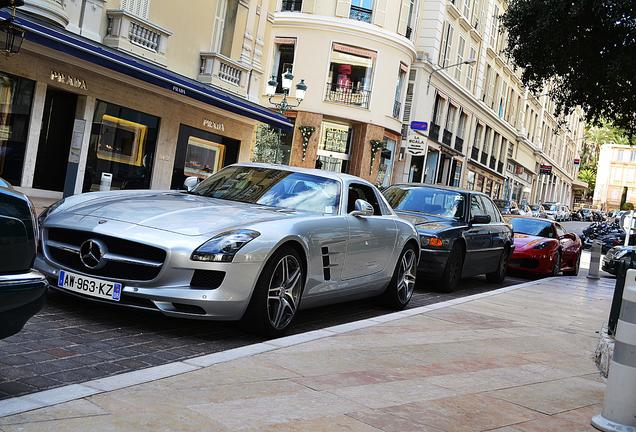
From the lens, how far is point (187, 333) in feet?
19.1

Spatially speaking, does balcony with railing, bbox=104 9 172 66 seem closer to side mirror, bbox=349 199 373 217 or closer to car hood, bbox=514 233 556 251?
car hood, bbox=514 233 556 251

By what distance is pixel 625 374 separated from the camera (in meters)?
4.08

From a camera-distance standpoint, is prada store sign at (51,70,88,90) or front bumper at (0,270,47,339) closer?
front bumper at (0,270,47,339)

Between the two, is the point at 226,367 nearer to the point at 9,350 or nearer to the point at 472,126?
the point at 9,350

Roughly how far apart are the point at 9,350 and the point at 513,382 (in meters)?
3.45

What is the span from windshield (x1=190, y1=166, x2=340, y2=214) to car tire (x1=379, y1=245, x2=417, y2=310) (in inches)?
57.4

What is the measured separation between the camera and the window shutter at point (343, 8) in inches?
1284

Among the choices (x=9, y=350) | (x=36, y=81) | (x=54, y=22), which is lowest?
(x=9, y=350)

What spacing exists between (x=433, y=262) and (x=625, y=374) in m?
6.52

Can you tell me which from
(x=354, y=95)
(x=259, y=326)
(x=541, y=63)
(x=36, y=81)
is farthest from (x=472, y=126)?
(x=259, y=326)

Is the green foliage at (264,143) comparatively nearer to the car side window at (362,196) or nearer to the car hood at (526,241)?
the car hood at (526,241)

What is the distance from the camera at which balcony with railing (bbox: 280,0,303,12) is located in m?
33.4

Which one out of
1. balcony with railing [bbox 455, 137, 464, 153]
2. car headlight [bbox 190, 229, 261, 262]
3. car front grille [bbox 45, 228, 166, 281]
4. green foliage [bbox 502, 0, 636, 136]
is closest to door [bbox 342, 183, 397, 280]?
car headlight [bbox 190, 229, 261, 262]

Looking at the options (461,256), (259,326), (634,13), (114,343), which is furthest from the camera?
(634,13)
